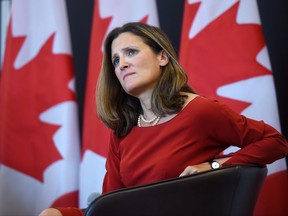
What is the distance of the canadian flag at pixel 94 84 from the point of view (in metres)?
1.76

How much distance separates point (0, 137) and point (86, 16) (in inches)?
30.4

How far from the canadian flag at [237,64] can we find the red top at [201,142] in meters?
0.41

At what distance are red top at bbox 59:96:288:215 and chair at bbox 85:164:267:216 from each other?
103 mm

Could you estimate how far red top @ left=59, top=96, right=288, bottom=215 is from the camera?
3.39ft

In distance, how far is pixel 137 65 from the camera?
1.19 meters

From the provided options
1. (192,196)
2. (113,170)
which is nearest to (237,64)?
(113,170)

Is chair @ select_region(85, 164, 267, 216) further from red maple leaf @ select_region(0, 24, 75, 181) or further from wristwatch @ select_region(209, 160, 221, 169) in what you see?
red maple leaf @ select_region(0, 24, 75, 181)

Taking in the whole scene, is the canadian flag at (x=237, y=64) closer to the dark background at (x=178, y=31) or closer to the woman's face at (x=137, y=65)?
the dark background at (x=178, y=31)

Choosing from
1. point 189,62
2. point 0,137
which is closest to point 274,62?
point 189,62

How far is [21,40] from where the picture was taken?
1948 mm

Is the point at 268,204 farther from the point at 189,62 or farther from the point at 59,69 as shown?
the point at 59,69

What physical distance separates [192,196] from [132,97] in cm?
55

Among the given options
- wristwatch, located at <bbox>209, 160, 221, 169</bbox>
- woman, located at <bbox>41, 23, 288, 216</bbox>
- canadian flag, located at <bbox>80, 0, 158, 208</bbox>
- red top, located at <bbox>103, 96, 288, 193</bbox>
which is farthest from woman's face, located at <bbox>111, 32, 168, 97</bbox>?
canadian flag, located at <bbox>80, 0, 158, 208</bbox>

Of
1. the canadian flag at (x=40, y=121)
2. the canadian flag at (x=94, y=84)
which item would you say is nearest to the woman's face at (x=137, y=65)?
the canadian flag at (x=94, y=84)
